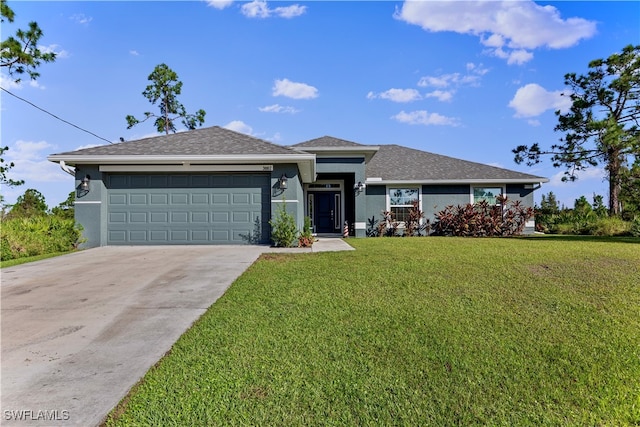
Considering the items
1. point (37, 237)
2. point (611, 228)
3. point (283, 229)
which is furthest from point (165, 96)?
point (611, 228)

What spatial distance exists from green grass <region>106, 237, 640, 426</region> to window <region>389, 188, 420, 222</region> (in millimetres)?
10640

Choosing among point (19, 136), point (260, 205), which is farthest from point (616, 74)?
point (19, 136)

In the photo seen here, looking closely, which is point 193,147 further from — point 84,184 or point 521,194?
point 521,194

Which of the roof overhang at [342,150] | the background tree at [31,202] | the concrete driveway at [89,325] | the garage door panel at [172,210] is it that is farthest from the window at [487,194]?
the background tree at [31,202]

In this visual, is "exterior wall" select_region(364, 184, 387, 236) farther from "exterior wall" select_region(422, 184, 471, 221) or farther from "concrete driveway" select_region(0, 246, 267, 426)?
"concrete driveway" select_region(0, 246, 267, 426)

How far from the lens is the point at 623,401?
2.43 metres

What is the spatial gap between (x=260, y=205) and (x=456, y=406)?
30.8 ft

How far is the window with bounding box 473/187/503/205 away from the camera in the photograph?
16.6 metres

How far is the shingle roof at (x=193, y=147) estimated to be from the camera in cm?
1077


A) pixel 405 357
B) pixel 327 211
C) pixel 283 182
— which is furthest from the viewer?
pixel 327 211

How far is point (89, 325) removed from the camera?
3.91m

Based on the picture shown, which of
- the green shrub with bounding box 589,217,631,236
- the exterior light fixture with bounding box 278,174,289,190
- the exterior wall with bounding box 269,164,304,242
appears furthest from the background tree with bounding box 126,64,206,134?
the green shrub with bounding box 589,217,631,236

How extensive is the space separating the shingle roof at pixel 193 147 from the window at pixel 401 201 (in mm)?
6914

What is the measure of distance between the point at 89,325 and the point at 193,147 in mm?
8270
